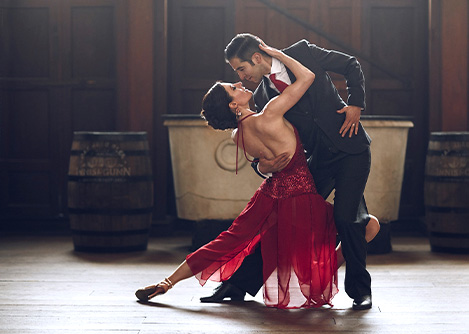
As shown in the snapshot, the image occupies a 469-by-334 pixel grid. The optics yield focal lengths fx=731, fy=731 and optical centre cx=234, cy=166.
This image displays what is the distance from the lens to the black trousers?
274cm

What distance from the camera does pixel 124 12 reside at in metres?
4.85

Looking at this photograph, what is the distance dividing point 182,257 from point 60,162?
4.80 ft

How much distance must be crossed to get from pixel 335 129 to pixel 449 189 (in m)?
1.50

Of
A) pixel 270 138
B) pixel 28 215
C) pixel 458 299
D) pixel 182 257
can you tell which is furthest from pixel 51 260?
pixel 458 299

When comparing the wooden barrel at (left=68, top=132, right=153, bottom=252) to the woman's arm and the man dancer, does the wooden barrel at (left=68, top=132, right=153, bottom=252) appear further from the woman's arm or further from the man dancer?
the woman's arm

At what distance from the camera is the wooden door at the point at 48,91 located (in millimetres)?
5035

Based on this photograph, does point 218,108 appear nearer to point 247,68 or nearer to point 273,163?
point 247,68

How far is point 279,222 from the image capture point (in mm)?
2795

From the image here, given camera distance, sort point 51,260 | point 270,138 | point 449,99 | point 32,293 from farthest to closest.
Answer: point 449,99
point 51,260
point 32,293
point 270,138

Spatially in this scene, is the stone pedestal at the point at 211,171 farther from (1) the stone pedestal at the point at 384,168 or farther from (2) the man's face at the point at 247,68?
(2) the man's face at the point at 247,68

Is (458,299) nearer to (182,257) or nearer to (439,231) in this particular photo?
(439,231)

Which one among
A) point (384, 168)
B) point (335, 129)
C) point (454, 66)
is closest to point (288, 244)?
point (335, 129)

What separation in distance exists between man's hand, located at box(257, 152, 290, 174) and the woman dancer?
0.04ft

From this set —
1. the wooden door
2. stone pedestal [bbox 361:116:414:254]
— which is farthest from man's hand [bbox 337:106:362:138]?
the wooden door
